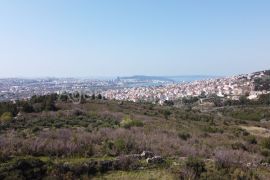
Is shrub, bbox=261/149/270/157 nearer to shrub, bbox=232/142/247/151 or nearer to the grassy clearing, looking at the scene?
shrub, bbox=232/142/247/151

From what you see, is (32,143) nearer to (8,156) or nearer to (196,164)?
(8,156)

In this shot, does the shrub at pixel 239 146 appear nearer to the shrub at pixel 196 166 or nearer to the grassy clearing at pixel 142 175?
the shrub at pixel 196 166

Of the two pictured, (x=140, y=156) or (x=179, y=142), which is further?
(x=179, y=142)

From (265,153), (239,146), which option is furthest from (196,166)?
(239,146)

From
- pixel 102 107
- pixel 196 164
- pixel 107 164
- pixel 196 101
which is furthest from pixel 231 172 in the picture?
pixel 196 101

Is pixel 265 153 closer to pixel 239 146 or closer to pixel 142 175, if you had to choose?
pixel 239 146

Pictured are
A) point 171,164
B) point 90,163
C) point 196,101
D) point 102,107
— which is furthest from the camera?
point 196,101

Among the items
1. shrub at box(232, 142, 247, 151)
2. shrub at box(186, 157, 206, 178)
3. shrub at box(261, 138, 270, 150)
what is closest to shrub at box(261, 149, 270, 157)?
shrub at box(232, 142, 247, 151)

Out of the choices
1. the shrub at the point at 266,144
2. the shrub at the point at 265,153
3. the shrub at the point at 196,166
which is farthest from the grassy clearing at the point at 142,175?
the shrub at the point at 266,144

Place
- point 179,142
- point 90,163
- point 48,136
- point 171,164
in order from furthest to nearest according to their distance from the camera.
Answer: point 179,142
point 48,136
point 171,164
point 90,163

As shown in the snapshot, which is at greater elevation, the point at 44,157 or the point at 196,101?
the point at 44,157
